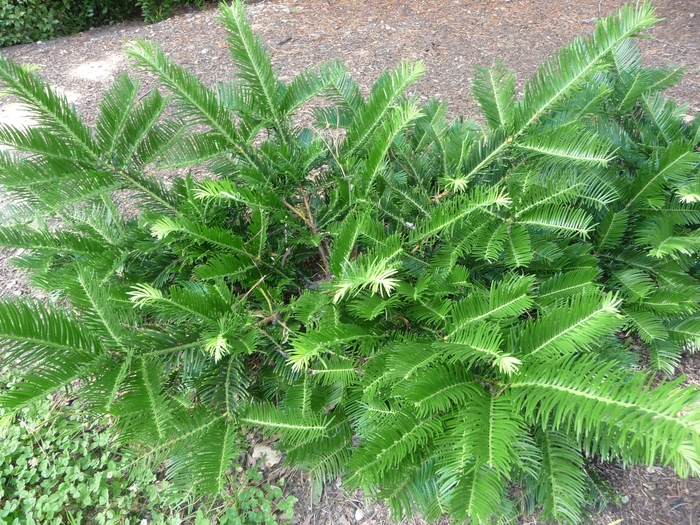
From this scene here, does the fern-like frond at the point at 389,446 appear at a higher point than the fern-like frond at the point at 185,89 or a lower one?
lower

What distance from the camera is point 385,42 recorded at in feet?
12.3

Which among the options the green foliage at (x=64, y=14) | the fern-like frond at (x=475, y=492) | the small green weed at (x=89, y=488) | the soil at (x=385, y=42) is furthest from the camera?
the green foliage at (x=64, y=14)

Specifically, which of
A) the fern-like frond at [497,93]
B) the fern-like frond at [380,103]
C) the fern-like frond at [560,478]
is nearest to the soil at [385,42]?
the fern-like frond at [497,93]

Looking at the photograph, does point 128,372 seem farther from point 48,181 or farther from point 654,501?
point 654,501

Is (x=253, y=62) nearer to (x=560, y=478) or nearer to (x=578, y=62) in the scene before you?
(x=578, y=62)

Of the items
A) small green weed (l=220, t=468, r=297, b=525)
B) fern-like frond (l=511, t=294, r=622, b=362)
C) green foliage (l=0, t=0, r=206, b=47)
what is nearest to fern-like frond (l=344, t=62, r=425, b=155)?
fern-like frond (l=511, t=294, r=622, b=362)

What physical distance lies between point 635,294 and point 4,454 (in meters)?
2.39

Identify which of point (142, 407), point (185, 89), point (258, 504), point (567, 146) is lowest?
point (258, 504)

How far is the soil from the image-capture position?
3.38 metres

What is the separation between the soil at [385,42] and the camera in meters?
3.38

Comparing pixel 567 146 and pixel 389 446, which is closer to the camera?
pixel 389 446

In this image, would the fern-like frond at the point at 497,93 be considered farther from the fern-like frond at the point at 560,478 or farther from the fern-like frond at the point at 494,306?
the fern-like frond at the point at 560,478

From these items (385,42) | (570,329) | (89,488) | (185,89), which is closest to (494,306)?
(570,329)

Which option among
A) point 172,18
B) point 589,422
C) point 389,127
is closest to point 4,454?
point 389,127
